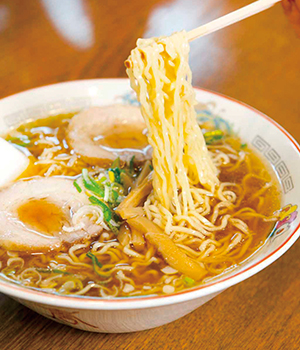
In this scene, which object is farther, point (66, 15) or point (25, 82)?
point (66, 15)

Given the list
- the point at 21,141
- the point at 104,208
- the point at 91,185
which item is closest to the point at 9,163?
the point at 21,141

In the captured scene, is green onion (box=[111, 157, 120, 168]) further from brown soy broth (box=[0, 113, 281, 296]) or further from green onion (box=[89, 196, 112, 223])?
green onion (box=[89, 196, 112, 223])

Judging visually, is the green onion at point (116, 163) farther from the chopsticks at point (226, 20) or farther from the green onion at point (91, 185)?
the chopsticks at point (226, 20)

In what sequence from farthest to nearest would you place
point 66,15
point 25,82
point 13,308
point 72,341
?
point 66,15
point 25,82
point 13,308
point 72,341

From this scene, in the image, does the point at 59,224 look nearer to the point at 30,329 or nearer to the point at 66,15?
the point at 30,329

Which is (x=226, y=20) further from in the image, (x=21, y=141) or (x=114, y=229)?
(x=21, y=141)

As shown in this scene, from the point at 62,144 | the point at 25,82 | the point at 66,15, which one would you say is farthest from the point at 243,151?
the point at 66,15
